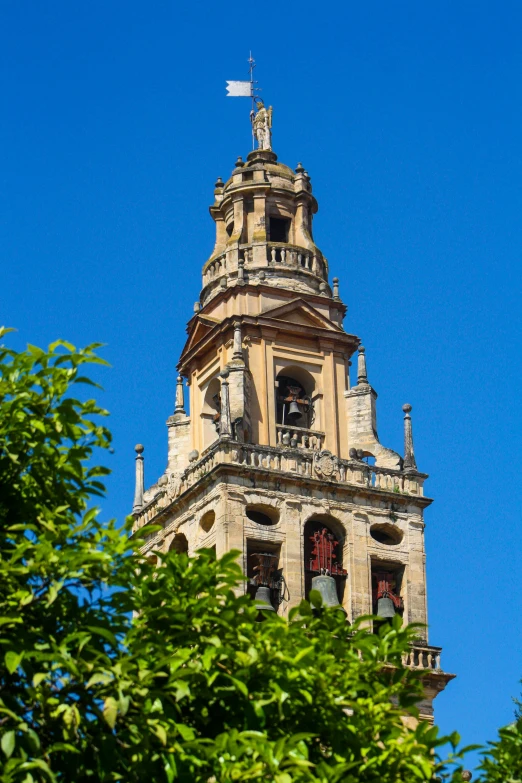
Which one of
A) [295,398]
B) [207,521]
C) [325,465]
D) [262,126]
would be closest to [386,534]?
[325,465]

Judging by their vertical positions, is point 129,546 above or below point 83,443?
below

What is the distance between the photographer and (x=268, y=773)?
19891 millimetres

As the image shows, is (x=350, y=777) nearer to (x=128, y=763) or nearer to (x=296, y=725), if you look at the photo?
(x=296, y=725)

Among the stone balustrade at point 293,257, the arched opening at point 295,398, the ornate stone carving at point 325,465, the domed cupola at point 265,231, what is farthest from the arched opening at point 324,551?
the stone balustrade at point 293,257

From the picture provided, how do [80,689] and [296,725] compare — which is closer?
[80,689]

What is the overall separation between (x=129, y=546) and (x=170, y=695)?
1809 mm

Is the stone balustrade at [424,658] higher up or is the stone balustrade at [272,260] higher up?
the stone balustrade at [272,260]

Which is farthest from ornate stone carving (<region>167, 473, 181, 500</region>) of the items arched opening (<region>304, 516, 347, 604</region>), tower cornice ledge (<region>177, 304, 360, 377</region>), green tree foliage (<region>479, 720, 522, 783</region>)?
green tree foliage (<region>479, 720, 522, 783</region>)

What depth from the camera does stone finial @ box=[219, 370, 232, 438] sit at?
158 ft

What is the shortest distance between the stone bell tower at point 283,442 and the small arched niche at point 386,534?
5cm

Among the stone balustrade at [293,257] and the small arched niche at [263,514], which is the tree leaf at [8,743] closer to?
the small arched niche at [263,514]

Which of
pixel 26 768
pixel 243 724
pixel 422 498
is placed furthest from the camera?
pixel 422 498

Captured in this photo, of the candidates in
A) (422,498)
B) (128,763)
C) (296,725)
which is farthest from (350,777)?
(422,498)

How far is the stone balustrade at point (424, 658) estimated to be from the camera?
47312 mm
